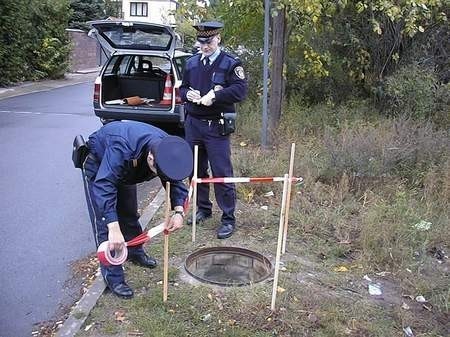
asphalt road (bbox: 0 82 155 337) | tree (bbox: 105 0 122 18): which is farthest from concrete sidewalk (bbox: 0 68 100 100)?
tree (bbox: 105 0 122 18)

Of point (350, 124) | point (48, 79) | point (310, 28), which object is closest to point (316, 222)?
point (350, 124)

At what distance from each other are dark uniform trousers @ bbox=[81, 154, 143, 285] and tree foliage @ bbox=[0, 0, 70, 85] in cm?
1432

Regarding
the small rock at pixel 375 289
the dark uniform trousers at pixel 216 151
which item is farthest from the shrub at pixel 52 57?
the small rock at pixel 375 289

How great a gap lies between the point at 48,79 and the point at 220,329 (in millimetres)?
19459

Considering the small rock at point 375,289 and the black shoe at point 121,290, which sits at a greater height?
the black shoe at point 121,290

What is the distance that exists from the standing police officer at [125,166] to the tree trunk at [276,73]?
4.92 metres

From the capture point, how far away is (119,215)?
176 inches

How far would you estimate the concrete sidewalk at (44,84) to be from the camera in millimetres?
16672

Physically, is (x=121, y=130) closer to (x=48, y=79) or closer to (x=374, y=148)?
(x=374, y=148)

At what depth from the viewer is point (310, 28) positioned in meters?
9.91

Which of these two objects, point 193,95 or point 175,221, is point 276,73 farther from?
point 175,221

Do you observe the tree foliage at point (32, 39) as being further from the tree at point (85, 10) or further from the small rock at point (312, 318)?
the small rock at point (312, 318)

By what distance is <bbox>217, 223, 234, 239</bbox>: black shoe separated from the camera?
530cm

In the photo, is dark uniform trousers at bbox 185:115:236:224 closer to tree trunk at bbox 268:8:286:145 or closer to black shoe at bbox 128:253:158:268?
black shoe at bbox 128:253:158:268
